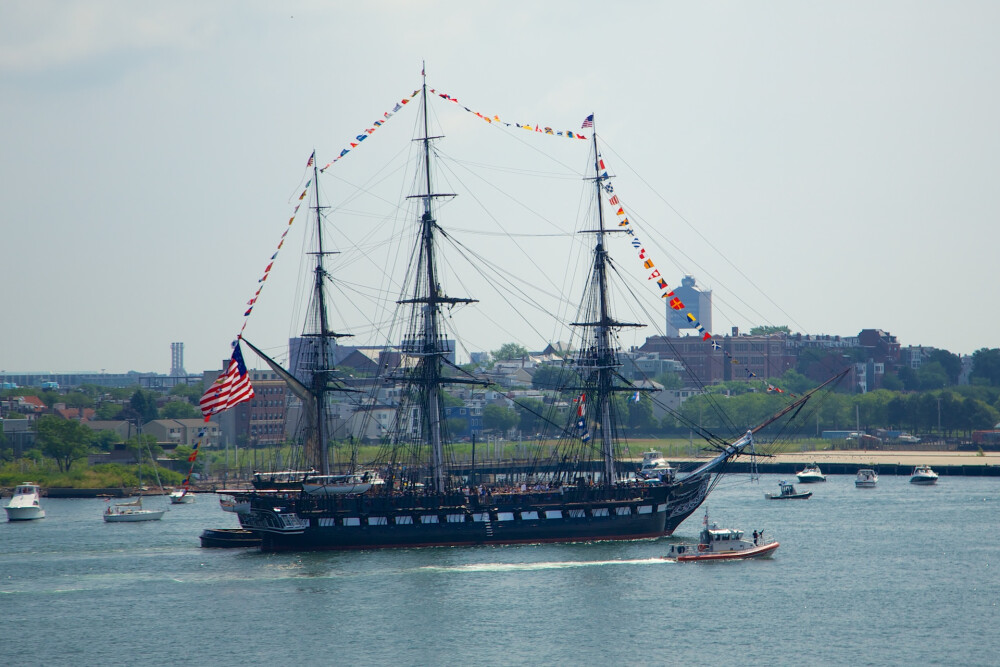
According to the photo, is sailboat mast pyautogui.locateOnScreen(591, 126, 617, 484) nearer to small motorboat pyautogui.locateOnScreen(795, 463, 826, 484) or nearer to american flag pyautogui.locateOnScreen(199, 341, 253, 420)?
american flag pyautogui.locateOnScreen(199, 341, 253, 420)

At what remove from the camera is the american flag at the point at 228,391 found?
74.2 meters

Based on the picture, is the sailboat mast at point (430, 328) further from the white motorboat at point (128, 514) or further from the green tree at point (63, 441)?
the green tree at point (63, 441)

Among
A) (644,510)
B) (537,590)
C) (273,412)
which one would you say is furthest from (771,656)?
(273,412)

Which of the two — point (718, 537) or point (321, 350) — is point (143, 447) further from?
point (718, 537)

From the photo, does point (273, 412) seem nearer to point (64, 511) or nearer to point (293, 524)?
point (64, 511)

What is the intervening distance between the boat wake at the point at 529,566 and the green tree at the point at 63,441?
98854 millimetres

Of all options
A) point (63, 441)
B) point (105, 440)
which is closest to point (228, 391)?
point (63, 441)

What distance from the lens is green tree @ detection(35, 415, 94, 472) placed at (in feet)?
506

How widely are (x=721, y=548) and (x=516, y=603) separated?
16192mm

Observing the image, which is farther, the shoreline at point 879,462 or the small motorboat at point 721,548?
the shoreline at point 879,462

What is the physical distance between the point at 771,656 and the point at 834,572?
19.3 metres

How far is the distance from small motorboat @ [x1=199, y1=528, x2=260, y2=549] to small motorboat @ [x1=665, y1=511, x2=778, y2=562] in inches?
1064

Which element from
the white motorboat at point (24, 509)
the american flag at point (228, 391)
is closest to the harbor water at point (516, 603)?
the american flag at point (228, 391)

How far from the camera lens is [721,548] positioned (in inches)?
2741
